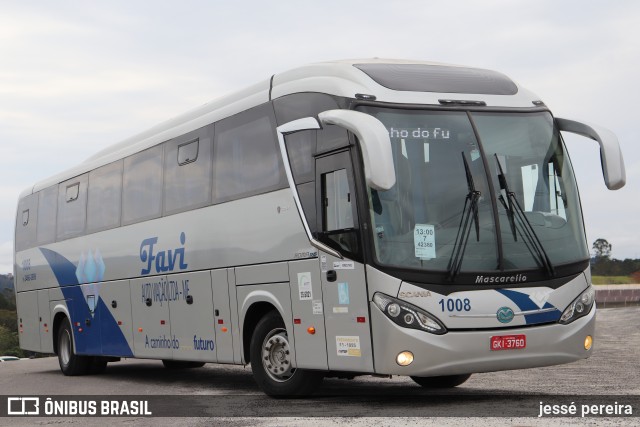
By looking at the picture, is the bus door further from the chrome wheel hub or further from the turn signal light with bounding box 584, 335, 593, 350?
the turn signal light with bounding box 584, 335, 593, 350

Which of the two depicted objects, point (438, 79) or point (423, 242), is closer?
point (423, 242)

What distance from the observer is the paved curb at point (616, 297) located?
4059cm

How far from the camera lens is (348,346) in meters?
11.3

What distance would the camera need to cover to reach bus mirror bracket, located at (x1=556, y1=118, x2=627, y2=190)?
11711 millimetres

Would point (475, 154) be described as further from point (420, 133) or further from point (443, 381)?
point (443, 381)

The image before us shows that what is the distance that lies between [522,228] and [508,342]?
1.18 metres

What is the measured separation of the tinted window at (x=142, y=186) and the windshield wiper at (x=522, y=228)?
661 cm

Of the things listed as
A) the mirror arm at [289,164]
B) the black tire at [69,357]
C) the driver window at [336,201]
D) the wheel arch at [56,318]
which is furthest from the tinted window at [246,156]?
the wheel arch at [56,318]

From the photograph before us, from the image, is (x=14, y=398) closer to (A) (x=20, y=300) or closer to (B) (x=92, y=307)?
(B) (x=92, y=307)

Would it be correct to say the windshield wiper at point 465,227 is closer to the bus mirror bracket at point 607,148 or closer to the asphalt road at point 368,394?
the asphalt road at point 368,394

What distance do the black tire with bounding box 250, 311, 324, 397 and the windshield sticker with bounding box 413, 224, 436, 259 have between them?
7.60ft

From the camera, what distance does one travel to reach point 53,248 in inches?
841

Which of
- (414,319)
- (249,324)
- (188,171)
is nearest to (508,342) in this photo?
(414,319)

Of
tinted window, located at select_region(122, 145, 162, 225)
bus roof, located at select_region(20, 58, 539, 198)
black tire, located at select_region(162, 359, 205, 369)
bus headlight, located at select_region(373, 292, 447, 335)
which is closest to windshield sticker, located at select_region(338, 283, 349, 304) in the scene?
bus headlight, located at select_region(373, 292, 447, 335)
